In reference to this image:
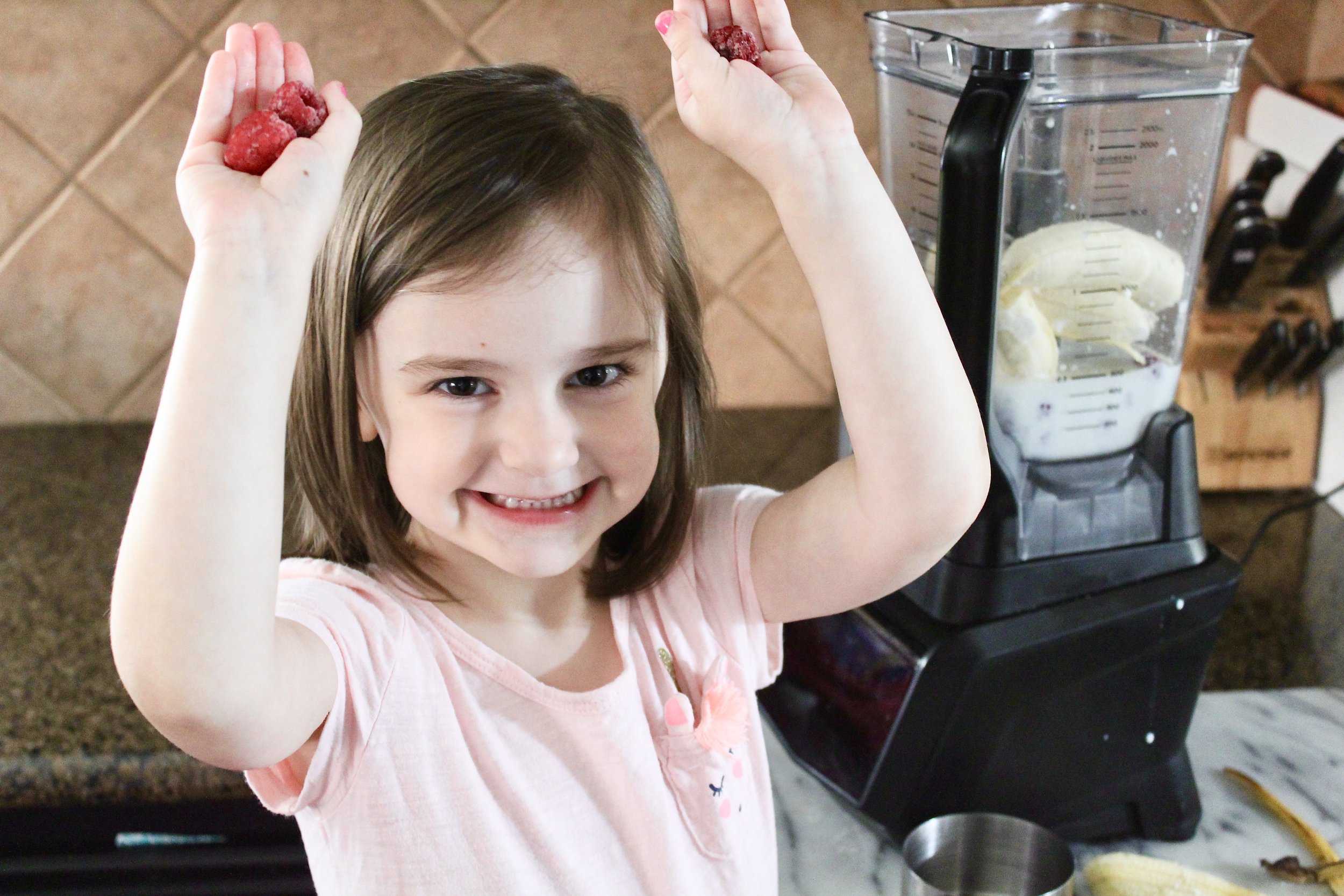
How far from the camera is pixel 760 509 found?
28.7 inches

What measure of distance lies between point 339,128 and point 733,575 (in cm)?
34

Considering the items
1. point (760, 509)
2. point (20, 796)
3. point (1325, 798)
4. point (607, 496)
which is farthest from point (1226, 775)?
point (20, 796)

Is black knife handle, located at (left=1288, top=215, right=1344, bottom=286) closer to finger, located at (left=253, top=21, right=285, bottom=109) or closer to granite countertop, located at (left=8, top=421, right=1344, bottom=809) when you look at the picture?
granite countertop, located at (left=8, top=421, right=1344, bottom=809)

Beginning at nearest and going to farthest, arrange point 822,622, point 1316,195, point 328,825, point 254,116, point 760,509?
point 254,116 → point 328,825 → point 760,509 → point 822,622 → point 1316,195

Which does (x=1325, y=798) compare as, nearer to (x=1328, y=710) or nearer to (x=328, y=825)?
(x=1328, y=710)

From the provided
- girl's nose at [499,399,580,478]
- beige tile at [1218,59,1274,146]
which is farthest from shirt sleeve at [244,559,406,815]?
beige tile at [1218,59,1274,146]

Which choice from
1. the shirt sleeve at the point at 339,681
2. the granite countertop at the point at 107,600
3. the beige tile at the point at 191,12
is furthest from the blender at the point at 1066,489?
the beige tile at the point at 191,12

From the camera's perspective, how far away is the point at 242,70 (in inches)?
20.8

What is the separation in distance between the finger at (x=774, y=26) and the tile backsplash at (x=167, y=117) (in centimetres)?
57

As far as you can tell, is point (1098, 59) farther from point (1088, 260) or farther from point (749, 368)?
point (749, 368)

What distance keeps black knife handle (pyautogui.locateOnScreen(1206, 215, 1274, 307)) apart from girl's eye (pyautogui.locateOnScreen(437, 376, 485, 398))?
2.87 feet

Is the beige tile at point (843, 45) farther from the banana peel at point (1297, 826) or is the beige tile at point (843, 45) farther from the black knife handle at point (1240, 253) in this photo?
the banana peel at point (1297, 826)

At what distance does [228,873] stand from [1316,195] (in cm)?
113

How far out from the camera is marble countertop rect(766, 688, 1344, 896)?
81cm
